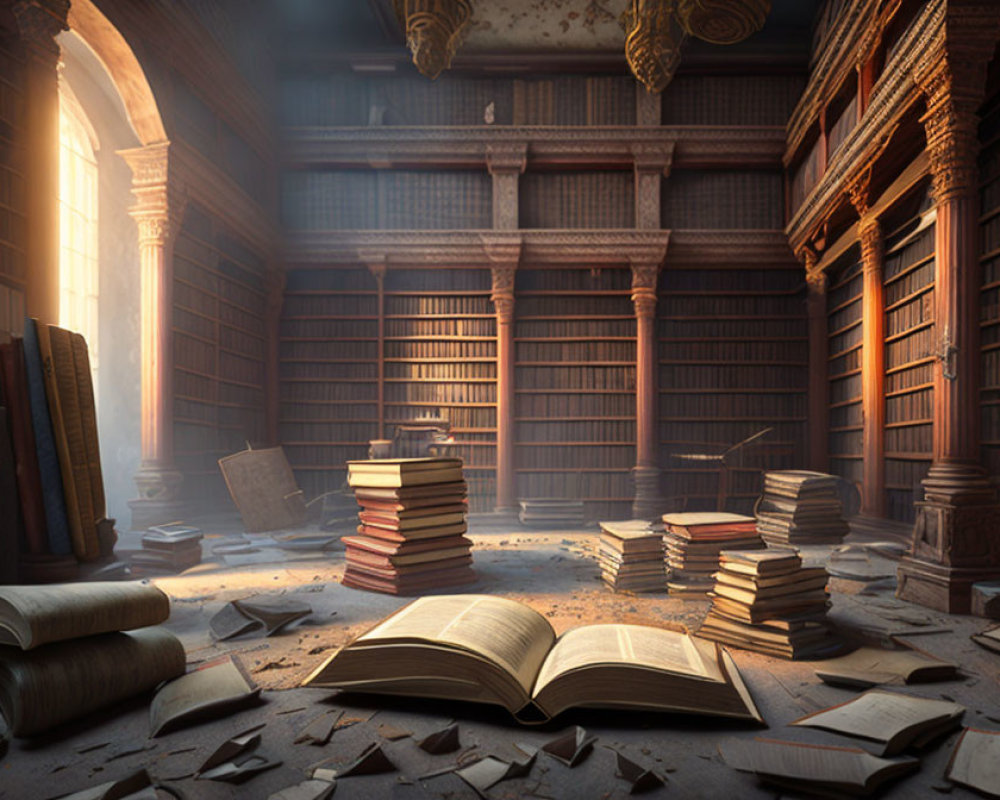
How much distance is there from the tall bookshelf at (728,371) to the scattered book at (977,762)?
6.30m

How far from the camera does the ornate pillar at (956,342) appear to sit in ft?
10.6

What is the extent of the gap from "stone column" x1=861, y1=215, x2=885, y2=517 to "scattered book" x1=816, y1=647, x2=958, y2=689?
369cm

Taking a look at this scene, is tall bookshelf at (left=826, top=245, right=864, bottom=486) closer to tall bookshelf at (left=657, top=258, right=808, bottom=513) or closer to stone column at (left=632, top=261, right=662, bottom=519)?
tall bookshelf at (left=657, top=258, right=808, bottom=513)

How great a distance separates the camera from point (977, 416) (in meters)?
3.46

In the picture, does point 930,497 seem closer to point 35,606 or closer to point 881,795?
point 881,795

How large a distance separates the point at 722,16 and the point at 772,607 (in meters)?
3.32

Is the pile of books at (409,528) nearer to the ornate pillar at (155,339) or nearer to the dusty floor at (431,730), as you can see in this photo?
the dusty floor at (431,730)

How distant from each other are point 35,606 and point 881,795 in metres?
1.97

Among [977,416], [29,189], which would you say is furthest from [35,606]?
[977,416]

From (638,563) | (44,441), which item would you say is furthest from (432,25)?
(638,563)

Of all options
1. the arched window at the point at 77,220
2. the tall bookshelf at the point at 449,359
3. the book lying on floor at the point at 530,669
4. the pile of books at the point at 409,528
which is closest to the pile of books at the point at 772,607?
the book lying on floor at the point at 530,669

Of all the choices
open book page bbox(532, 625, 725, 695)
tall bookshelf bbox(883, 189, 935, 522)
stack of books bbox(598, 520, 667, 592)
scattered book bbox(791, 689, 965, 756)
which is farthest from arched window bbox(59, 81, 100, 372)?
tall bookshelf bbox(883, 189, 935, 522)

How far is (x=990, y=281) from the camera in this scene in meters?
4.17

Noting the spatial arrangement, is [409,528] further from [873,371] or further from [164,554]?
[873,371]
